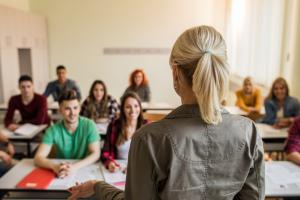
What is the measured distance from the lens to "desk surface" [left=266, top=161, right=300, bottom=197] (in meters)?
1.99

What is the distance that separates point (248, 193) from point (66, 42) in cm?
689

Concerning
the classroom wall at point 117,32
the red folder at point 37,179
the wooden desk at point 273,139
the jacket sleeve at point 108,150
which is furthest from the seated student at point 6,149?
the classroom wall at point 117,32

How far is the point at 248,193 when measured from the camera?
41.5 inches

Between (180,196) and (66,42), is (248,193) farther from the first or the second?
(66,42)

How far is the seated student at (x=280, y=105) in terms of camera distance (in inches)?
160

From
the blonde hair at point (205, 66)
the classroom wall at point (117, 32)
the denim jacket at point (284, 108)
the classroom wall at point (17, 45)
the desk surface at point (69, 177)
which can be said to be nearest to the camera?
the blonde hair at point (205, 66)

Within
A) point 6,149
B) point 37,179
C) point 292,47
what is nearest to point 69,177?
point 37,179

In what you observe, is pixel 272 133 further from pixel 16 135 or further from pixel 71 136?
pixel 16 135

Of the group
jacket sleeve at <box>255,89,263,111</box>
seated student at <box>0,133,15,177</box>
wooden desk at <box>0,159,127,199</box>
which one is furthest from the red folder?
jacket sleeve at <box>255,89,263,111</box>

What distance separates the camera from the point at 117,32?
7.37 metres

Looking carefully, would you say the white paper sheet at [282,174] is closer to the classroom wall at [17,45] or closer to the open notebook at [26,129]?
the open notebook at [26,129]

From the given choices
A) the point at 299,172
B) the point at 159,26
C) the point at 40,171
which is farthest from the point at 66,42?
the point at 299,172

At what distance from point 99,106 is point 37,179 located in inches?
87.8

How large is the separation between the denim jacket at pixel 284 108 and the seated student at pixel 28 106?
2859 millimetres
